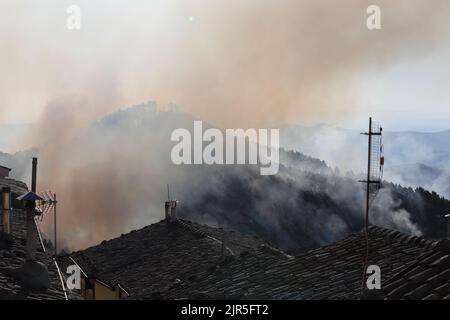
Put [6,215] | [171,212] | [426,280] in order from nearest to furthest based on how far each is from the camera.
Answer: [426,280] → [6,215] → [171,212]

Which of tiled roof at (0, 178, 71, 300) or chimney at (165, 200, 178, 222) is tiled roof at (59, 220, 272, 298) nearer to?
chimney at (165, 200, 178, 222)

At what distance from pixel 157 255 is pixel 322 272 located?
53.0 ft

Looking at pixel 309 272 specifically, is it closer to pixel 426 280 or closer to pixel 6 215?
pixel 426 280

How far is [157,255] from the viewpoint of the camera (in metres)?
30.2

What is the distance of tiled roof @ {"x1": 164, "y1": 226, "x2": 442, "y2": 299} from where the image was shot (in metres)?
13.7

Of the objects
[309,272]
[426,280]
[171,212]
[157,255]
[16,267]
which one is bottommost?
[157,255]

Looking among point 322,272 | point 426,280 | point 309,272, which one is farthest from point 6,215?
point 426,280

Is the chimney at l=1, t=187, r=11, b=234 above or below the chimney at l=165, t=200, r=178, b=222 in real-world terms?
above

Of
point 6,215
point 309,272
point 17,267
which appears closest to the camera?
point 17,267

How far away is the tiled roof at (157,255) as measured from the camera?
26.5 meters

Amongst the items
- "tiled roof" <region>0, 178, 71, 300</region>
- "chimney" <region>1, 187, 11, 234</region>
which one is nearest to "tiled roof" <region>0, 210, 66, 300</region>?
"tiled roof" <region>0, 178, 71, 300</region>

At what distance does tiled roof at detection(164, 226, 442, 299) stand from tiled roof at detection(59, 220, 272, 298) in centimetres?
728
